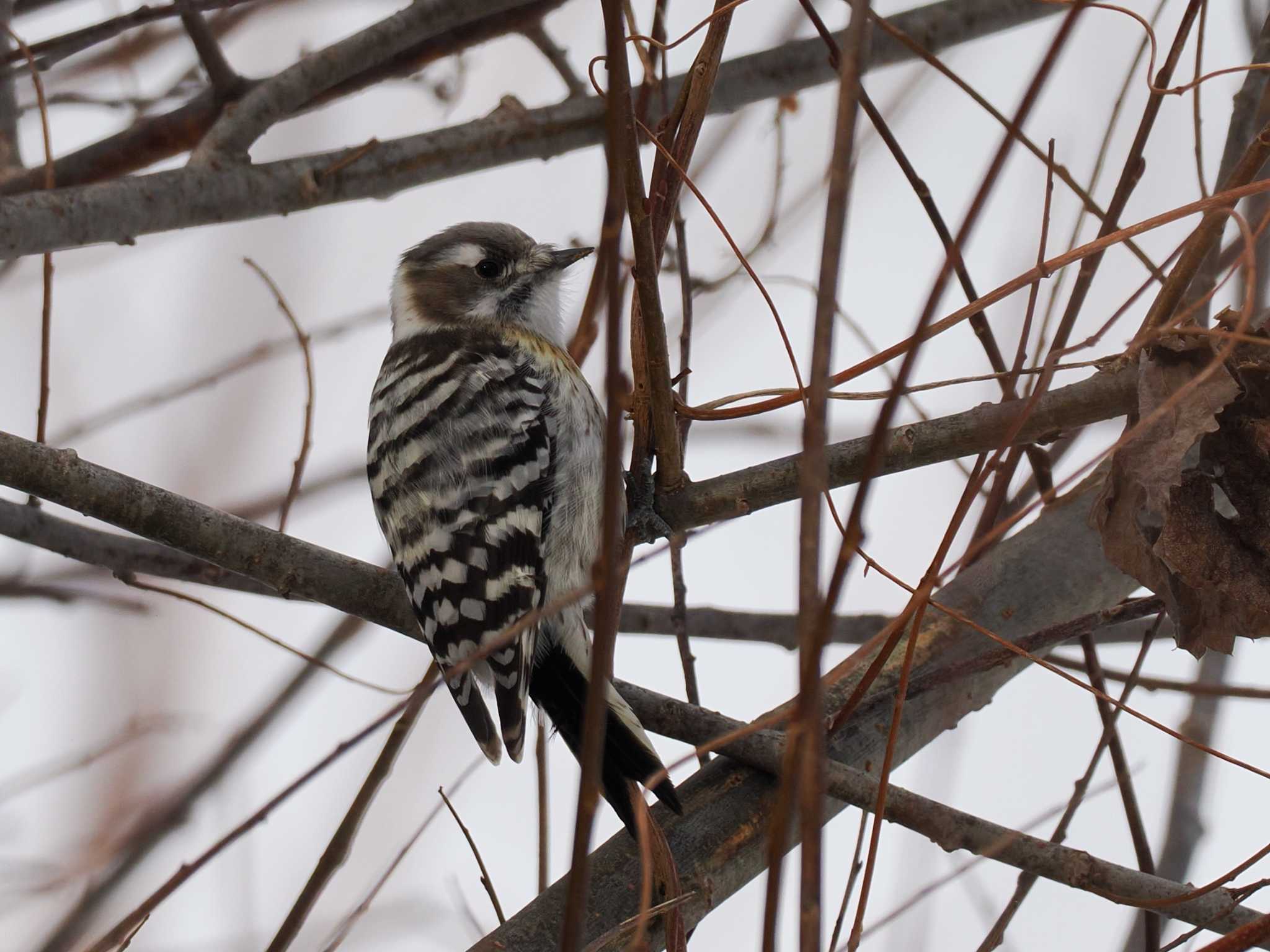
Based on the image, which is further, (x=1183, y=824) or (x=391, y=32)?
(x=391, y=32)

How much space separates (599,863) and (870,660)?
74 cm

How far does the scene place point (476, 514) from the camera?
3088 millimetres

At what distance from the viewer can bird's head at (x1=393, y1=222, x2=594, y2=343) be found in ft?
13.6

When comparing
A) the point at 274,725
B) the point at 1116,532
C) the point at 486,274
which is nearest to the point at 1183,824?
the point at 1116,532

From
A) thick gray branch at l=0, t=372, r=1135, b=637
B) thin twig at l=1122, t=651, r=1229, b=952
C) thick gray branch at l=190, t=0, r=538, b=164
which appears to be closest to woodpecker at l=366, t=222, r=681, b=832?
thick gray branch at l=0, t=372, r=1135, b=637

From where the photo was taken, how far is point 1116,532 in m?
2.09

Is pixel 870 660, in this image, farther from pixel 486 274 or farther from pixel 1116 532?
pixel 486 274

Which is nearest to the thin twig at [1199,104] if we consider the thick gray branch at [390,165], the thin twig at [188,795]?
the thick gray branch at [390,165]

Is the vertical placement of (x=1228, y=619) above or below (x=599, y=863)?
below

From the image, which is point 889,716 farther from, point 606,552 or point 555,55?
point 555,55

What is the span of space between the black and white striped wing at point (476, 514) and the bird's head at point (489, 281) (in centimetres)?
52

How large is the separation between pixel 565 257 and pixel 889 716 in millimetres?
2150

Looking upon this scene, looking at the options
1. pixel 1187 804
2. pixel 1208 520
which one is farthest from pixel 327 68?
pixel 1187 804

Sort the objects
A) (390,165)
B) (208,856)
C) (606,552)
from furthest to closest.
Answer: (390,165), (208,856), (606,552)
